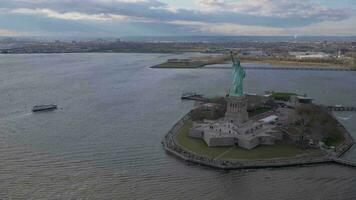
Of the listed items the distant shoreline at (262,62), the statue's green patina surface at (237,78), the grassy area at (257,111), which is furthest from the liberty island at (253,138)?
the distant shoreline at (262,62)

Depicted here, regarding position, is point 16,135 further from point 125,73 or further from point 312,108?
point 125,73

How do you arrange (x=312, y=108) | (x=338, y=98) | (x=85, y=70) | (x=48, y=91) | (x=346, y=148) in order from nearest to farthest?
(x=346, y=148) → (x=312, y=108) → (x=338, y=98) → (x=48, y=91) → (x=85, y=70)

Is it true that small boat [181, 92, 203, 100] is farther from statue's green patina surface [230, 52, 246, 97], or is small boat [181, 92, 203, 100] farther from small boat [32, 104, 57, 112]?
statue's green patina surface [230, 52, 246, 97]

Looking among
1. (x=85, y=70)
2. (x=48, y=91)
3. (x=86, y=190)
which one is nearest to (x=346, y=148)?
(x=86, y=190)

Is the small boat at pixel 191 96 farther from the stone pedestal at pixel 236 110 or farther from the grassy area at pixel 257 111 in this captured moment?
the stone pedestal at pixel 236 110

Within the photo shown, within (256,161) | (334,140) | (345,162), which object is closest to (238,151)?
(256,161)

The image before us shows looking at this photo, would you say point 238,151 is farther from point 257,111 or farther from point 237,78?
point 257,111

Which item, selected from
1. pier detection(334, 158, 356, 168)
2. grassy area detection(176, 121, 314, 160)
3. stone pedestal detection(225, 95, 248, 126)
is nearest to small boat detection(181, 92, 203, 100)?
stone pedestal detection(225, 95, 248, 126)
